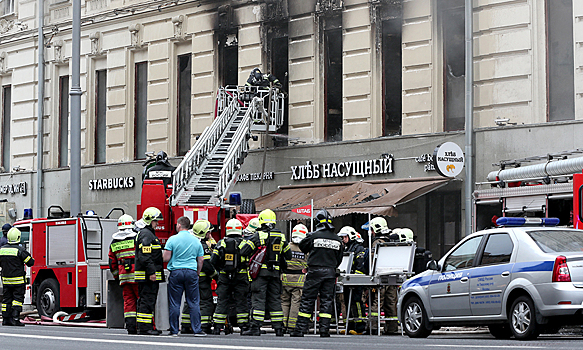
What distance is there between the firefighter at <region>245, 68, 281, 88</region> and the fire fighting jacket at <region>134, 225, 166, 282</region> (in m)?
11.1

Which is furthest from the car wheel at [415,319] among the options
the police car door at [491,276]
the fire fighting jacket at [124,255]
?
the fire fighting jacket at [124,255]

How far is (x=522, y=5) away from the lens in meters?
20.6

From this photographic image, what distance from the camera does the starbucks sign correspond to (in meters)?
18.5

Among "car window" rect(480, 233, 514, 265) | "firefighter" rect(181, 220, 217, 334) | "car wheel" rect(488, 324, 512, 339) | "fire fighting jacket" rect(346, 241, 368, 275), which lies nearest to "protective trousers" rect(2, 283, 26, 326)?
"firefighter" rect(181, 220, 217, 334)

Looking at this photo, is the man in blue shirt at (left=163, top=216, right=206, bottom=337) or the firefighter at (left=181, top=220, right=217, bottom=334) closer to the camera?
the man in blue shirt at (left=163, top=216, right=206, bottom=337)

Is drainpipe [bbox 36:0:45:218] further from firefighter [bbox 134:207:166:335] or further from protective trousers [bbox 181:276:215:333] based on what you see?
firefighter [bbox 134:207:166:335]

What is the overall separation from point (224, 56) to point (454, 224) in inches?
337

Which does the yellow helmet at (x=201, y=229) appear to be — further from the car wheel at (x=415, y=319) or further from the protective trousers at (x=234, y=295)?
the car wheel at (x=415, y=319)

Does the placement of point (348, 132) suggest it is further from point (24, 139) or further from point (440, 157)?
point (24, 139)

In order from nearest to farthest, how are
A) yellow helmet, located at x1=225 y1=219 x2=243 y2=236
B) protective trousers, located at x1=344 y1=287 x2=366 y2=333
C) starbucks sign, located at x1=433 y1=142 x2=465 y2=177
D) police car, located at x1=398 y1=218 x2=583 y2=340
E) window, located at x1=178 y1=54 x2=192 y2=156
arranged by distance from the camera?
1. police car, located at x1=398 y1=218 x2=583 y2=340
2. yellow helmet, located at x1=225 y1=219 x2=243 y2=236
3. protective trousers, located at x1=344 y1=287 x2=366 y2=333
4. starbucks sign, located at x1=433 y1=142 x2=465 y2=177
5. window, located at x1=178 y1=54 x2=192 y2=156

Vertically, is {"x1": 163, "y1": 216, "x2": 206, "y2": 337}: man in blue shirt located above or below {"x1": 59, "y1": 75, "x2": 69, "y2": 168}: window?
below

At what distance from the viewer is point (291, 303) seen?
1457cm

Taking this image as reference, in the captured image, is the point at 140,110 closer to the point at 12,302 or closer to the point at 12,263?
the point at 12,263

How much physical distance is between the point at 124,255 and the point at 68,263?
14.9ft
